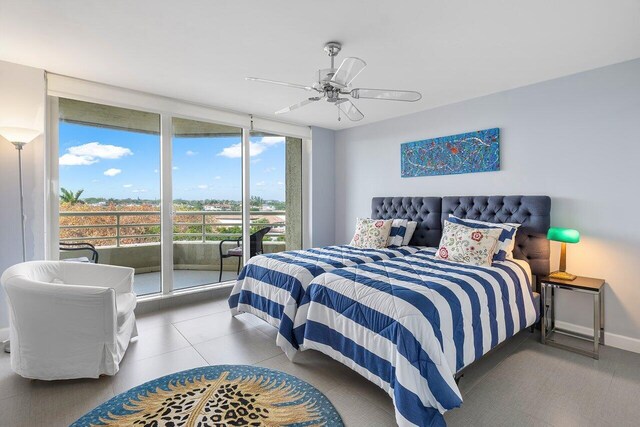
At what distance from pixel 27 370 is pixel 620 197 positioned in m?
4.94

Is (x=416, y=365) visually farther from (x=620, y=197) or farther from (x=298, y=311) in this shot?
(x=620, y=197)

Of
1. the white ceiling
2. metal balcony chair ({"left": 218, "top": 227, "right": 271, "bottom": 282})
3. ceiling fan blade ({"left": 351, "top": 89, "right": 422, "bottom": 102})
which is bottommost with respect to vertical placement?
metal balcony chair ({"left": 218, "top": 227, "right": 271, "bottom": 282})

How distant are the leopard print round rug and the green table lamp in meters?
2.46

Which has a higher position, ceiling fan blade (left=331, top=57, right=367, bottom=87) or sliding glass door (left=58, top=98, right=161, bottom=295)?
ceiling fan blade (left=331, top=57, right=367, bottom=87)

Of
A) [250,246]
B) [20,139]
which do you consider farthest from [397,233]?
[20,139]

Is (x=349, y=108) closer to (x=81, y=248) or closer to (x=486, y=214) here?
(x=486, y=214)

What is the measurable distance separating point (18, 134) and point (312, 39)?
2641 mm

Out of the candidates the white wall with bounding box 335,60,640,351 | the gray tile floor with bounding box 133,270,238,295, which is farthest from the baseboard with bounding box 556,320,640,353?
the gray tile floor with bounding box 133,270,238,295

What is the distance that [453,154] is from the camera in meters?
4.01

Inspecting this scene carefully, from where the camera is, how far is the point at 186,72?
3.12 metres

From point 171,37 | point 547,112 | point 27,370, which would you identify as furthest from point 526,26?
point 27,370

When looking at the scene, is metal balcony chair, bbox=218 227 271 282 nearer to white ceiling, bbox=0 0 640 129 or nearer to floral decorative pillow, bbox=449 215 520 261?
white ceiling, bbox=0 0 640 129

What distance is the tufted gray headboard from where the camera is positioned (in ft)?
10.4

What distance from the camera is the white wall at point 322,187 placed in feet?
17.6
